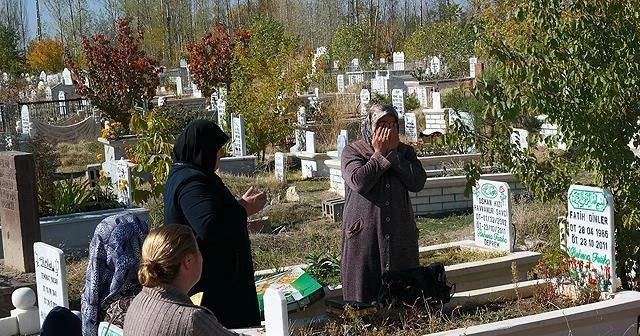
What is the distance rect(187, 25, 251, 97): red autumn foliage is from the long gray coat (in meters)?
19.7

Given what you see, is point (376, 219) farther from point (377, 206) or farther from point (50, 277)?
point (50, 277)

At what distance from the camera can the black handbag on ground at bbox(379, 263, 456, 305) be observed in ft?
18.2

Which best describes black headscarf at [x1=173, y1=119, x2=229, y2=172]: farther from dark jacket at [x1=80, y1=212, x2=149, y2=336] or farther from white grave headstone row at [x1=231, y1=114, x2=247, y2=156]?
white grave headstone row at [x1=231, y1=114, x2=247, y2=156]

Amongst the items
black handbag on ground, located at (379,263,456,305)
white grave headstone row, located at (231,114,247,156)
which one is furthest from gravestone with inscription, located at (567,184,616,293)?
white grave headstone row, located at (231,114,247,156)

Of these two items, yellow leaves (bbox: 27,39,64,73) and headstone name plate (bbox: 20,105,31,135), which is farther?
yellow leaves (bbox: 27,39,64,73)

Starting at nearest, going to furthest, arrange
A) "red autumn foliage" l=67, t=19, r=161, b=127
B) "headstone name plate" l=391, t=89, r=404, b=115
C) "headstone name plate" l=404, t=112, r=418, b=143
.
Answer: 1. "headstone name plate" l=404, t=112, r=418, b=143
2. "headstone name plate" l=391, t=89, r=404, b=115
3. "red autumn foliage" l=67, t=19, r=161, b=127

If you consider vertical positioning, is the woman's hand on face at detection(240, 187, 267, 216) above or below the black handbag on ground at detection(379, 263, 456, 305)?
above

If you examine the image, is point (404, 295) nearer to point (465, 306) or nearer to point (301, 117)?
point (465, 306)

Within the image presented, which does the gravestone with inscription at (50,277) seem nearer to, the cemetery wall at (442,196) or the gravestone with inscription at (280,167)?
the cemetery wall at (442,196)

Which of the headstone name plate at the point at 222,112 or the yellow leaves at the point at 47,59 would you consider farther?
the yellow leaves at the point at 47,59

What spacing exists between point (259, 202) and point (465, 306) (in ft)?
5.71

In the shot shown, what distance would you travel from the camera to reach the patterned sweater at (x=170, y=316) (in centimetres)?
312

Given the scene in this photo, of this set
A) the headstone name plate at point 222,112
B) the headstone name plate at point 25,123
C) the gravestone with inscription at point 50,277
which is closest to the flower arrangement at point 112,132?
the headstone name plate at point 222,112

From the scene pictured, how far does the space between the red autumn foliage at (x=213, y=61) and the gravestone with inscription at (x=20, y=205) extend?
1625 cm
